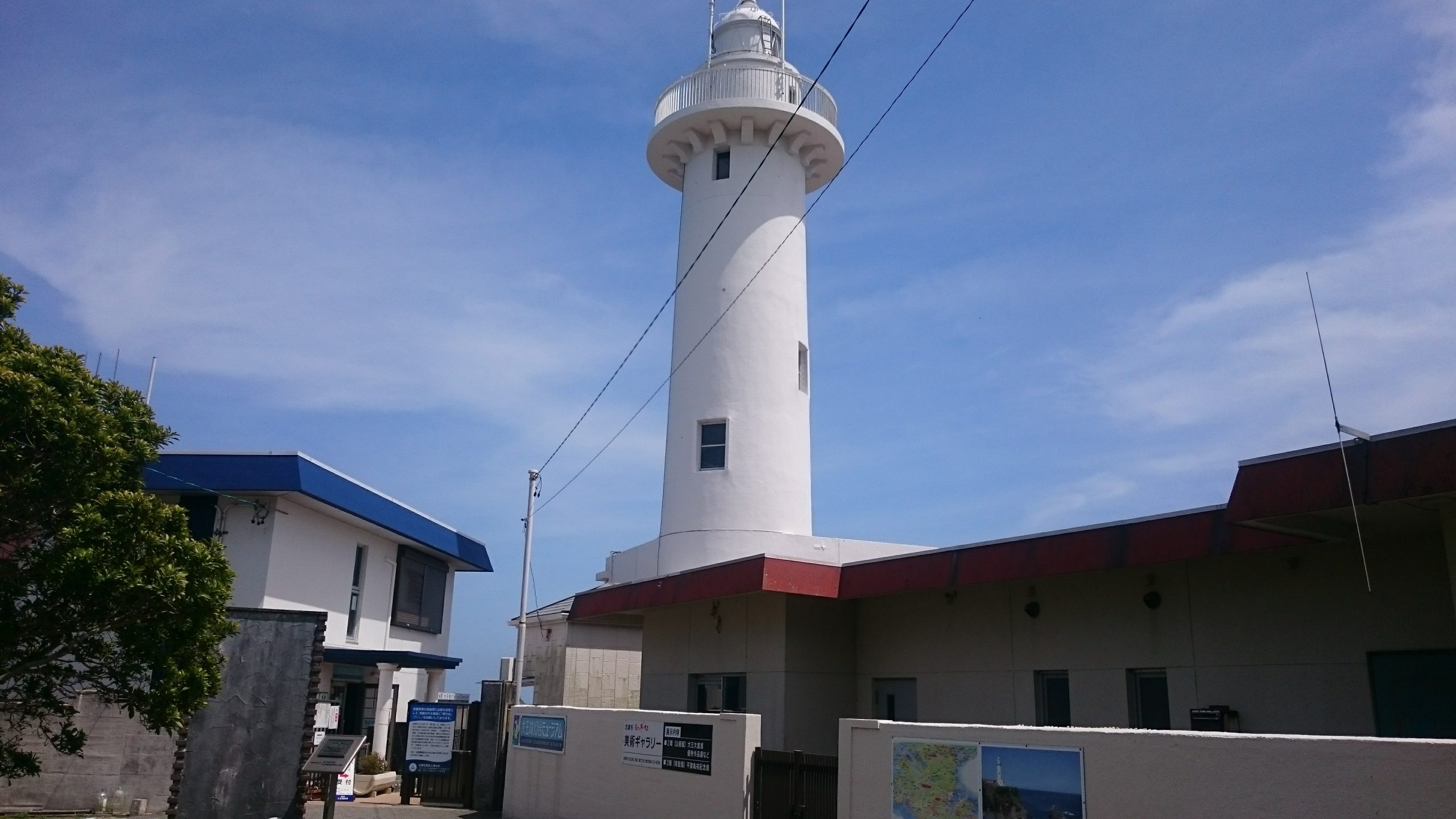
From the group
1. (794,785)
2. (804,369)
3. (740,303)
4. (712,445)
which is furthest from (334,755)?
(804,369)

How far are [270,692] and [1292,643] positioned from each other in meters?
11.7

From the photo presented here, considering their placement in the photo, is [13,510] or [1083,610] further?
[1083,610]

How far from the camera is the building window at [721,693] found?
56.2 ft

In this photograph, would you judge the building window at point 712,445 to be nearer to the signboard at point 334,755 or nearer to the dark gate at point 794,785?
the dark gate at point 794,785

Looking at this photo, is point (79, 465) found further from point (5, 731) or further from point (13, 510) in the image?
point (5, 731)


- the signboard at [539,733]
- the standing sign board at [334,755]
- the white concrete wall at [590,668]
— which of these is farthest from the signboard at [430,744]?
the white concrete wall at [590,668]

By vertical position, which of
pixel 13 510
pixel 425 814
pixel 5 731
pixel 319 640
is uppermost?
pixel 13 510

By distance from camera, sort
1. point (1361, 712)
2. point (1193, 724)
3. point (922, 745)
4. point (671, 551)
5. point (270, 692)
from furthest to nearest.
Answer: point (671, 551) → point (270, 692) → point (1193, 724) → point (1361, 712) → point (922, 745)

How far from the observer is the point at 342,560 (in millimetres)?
21281

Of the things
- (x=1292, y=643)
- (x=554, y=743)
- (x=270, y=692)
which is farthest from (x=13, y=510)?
(x=1292, y=643)

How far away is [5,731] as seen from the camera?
15562mm

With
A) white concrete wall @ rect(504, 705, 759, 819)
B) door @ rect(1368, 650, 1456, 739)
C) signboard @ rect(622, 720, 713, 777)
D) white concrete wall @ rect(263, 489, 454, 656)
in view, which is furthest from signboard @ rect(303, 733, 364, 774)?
door @ rect(1368, 650, 1456, 739)

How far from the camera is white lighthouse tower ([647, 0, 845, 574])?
19.0 meters

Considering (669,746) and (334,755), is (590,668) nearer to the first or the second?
(669,746)
